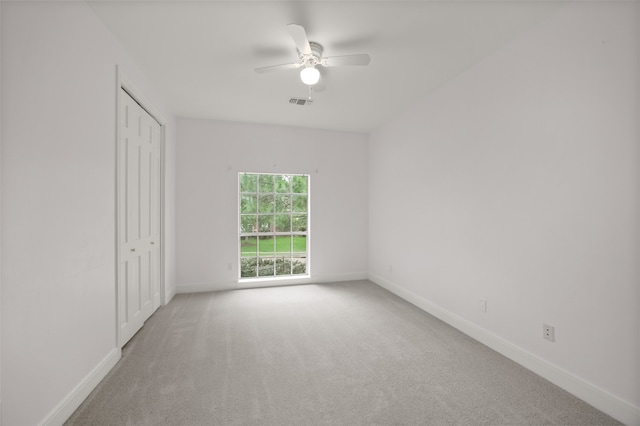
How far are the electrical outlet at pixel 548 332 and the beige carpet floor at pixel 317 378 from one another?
31 centimetres

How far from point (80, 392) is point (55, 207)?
4.00ft

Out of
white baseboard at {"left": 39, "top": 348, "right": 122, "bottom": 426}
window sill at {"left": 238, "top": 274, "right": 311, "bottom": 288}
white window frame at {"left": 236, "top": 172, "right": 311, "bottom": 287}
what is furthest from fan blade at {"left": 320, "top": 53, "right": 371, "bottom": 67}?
window sill at {"left": 238, "top": 274, "right": 311, "bottom": 288}

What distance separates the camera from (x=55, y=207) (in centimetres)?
171

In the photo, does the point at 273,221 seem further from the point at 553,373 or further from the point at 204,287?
the point at 553,373

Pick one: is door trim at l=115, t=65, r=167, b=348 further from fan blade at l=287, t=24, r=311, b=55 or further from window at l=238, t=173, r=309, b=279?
fan blade at l=287, t=24, r=311, b=55

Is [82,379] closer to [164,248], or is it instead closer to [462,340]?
[164,248]

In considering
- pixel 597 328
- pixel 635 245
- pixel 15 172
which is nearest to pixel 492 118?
pixel 635 245

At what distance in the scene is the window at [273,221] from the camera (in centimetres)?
502

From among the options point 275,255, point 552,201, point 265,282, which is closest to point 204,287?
point 265,282

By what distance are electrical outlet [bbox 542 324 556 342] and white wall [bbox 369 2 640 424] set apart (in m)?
0.04

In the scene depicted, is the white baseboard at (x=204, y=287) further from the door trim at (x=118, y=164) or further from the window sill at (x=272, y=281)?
the door trim at (x=118, y=164)

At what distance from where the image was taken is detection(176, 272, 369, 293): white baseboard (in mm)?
4546

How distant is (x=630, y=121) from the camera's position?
1.77 metres

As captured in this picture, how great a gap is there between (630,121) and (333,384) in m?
2.54
